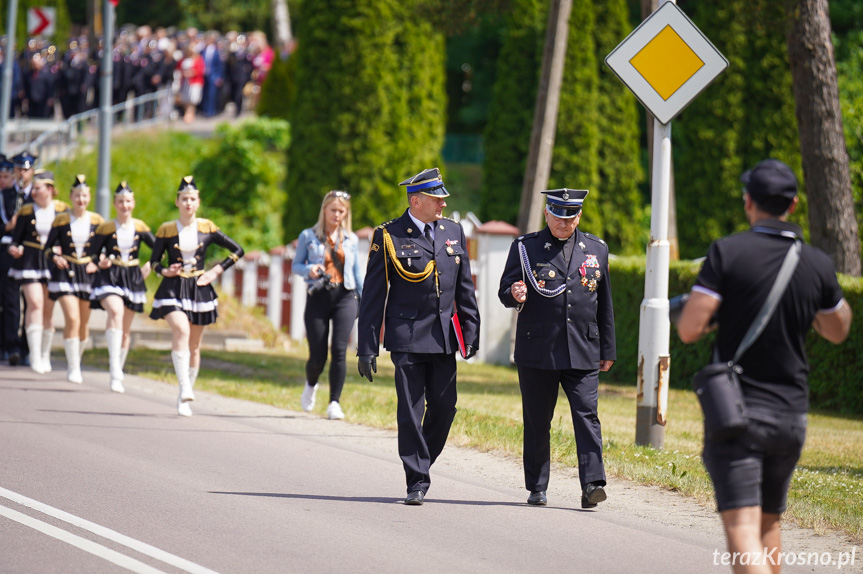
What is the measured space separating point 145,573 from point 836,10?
Result: 33.0 m

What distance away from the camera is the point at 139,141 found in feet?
105

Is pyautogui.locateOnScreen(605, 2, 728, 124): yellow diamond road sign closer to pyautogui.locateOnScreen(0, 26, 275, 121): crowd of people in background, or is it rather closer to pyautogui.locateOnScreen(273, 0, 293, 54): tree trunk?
pyautogui.locateOnScreen(0, 26, 275, 121): crowd of people in background

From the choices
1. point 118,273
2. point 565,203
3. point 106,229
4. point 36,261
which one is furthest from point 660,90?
point 36,261

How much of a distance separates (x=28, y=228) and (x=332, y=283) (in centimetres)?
447

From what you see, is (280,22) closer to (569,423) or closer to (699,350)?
(699,350)

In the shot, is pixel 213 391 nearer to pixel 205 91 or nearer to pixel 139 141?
pixel 139 141

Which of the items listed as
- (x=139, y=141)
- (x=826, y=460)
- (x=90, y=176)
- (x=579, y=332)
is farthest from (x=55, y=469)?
(x=139, y=141)

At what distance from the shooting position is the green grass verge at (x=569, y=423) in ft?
27.1

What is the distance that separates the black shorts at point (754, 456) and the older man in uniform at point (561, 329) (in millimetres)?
2500

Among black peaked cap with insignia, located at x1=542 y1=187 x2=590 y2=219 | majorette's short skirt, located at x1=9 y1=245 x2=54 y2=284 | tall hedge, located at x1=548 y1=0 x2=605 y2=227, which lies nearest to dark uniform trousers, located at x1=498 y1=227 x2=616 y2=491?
black peaked cap with insignia, located at x1=542 y1=187 x2=590 y2=219

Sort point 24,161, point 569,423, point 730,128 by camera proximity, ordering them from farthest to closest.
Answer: point 730,128, point 24,161, point 569,423

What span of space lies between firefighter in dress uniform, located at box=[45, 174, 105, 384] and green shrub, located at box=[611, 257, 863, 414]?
7.60 meters

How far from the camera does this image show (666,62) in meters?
9.20

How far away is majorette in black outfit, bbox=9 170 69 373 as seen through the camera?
1314 centimetres
